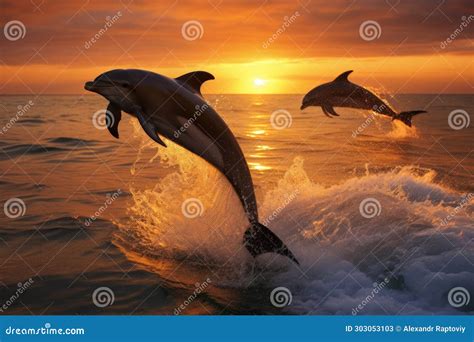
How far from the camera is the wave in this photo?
712 centimetres

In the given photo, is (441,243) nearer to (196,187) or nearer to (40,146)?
(196,187)

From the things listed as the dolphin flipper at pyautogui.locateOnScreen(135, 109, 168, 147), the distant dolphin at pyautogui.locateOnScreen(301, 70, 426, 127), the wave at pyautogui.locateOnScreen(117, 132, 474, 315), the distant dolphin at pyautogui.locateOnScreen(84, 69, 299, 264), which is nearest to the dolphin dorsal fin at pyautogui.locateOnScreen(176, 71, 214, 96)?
the distant dolphin at pyautogui.locateOnScreen(84, 69, 299, 264)

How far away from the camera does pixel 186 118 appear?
7.77 meters

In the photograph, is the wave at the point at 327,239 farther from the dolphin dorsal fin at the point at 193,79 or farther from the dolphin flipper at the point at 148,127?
the dolphin flipper at the point at 148,127

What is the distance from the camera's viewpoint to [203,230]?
9266 millimetres

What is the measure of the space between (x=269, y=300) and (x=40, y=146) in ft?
56.7

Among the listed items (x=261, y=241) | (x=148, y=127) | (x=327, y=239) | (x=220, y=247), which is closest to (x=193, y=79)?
(x=148, y=127)

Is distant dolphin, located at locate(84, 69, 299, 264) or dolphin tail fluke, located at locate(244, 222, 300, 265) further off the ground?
distant dolphin, located at locate(84, 69, 299, 264)

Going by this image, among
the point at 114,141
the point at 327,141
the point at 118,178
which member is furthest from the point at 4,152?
the point at 327,141

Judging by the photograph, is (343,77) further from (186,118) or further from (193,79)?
(186,118)

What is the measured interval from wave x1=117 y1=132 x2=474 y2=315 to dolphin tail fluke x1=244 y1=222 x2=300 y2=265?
1.20 ft

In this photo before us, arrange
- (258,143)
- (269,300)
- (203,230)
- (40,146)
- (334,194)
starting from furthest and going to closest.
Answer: (258,143) → (40,146) → (334,194) → (203,230) → (269,300)

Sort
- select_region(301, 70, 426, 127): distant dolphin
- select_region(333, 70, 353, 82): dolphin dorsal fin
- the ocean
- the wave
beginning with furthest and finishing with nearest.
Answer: select_region(301, 70, 426, 127): distant dolphin, select_region(333, 70, 353, 82): dolphin dorsal fin, the wave, the ocean

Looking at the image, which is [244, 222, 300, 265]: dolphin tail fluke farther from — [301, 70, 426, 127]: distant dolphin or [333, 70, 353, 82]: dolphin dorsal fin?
[333, 70, 353, 82]: dolphin dorsal fin
